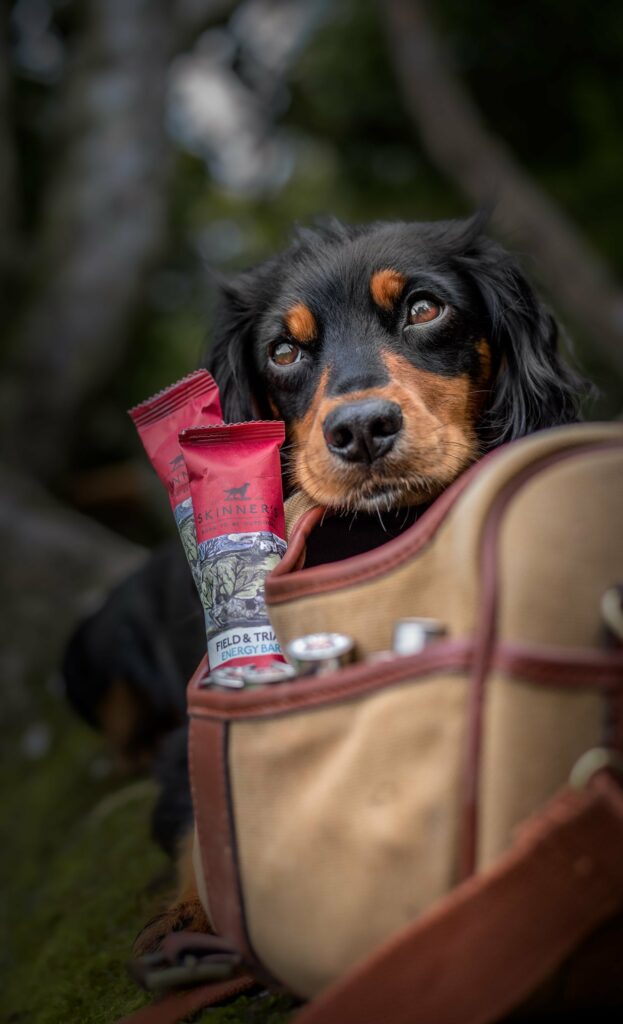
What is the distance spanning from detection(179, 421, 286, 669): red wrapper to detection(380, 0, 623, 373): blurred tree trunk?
3699mm

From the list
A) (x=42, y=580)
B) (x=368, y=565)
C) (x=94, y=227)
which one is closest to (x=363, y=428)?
(x=368, y=565)

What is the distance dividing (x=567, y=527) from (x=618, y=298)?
13.8 feet

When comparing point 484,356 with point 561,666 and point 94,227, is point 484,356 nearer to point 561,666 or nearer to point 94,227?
point 561,666

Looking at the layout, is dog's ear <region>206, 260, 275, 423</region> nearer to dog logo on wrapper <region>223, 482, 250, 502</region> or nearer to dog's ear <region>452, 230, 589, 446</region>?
dog's ear <region>452, 230, 589, 446</region>

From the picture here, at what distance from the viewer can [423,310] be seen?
1.73 metres

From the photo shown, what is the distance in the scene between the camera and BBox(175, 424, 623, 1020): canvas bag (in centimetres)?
93

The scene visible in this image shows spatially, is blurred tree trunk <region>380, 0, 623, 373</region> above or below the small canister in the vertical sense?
above

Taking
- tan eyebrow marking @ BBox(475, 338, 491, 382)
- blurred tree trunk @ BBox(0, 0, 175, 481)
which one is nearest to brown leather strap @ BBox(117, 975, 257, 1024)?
tan eyebrow marking @ BBox(475, 338, 491, 382)

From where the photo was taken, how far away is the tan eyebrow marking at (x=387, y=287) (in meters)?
1.72

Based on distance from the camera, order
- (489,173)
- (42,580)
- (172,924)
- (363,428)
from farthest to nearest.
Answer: (489,173), (42,580), (363,428), (172,924)

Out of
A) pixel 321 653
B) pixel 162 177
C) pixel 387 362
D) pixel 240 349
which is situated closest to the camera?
pixel 321 653

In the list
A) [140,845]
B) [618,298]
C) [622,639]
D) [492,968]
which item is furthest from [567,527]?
[618,298]

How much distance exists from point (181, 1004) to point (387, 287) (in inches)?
49.2

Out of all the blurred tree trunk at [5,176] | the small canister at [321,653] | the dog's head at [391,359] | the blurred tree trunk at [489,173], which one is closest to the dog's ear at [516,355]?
the dog's head at [391,359]
